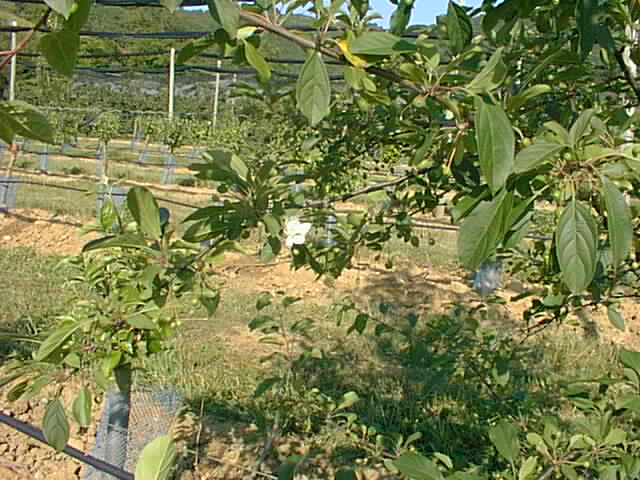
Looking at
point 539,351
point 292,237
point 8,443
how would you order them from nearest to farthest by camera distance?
point 292,237, point 8,443, point 539,351

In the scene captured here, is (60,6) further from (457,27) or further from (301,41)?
(457,27)

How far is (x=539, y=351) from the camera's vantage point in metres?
3.81

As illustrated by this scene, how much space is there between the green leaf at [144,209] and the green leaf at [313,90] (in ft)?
0.67

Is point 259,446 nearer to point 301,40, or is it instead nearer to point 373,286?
point 301,40

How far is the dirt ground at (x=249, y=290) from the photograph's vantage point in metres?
2.42

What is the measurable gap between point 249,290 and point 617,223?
15.9 ft

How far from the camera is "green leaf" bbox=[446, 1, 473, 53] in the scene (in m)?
0.62

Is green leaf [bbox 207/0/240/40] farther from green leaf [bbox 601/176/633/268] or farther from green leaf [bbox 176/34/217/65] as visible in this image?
green leaf [bbox 601/176/633/268]

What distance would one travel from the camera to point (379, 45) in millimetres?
557

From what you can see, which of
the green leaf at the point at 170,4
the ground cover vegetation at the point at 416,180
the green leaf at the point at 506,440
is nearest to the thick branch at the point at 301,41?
the ground cover vegetation at the point at 416,180

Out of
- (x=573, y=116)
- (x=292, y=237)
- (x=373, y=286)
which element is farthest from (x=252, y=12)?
(x=373, y=286)

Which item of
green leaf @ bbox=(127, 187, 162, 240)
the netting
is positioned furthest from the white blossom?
the netting

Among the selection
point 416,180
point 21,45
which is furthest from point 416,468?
point 416,180

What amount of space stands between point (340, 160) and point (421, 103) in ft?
2.62
